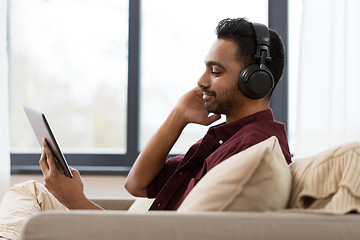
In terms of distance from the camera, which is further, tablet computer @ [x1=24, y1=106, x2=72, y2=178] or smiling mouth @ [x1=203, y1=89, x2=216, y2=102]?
smiling mouth @ [x1=203, y1=89, x2=216, y2=102]

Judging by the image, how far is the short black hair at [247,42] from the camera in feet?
4.90

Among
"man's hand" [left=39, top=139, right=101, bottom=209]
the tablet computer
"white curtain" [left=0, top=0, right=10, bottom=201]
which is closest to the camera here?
the tablet computer

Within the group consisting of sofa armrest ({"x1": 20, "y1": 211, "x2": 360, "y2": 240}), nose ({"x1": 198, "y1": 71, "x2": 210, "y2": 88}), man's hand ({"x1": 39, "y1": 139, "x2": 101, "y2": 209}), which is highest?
nose ({"x1": 198, "y1": 71, "x2": 210, "y2": 88})

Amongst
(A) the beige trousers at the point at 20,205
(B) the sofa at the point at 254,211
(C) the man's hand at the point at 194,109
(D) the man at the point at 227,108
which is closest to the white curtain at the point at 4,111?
(A) the beige trousers at the point at 20,205

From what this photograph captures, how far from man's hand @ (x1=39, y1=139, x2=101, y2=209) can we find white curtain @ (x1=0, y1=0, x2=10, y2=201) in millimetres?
1209

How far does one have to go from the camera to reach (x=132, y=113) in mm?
2936

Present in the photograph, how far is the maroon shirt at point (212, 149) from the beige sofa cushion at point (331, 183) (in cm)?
32

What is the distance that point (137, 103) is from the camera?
2.93 m

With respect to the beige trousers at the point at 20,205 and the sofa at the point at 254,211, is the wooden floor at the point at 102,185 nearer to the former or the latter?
the beige trousers at the point at 20,205

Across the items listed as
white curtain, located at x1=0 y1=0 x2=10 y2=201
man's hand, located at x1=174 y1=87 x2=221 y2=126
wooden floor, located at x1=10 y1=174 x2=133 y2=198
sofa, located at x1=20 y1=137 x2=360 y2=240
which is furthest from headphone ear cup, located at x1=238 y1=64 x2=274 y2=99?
white curtain, located at x1=0 y1=0 x2=10 y2=201

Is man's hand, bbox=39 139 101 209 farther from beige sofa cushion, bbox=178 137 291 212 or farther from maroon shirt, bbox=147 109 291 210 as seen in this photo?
beige sofa cushion, bbox=178 137 291 212

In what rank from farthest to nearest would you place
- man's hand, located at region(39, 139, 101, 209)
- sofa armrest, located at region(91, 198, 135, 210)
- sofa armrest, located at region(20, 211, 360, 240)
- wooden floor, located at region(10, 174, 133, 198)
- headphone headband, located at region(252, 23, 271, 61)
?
wooden floor, located at region(10, 174, 133, 198)
sofa armrest, located at region(91, 198, 135, 210)
man's hand, located at region(39, 139, 101, 209)
headphone headband, located at region(252, 23, 271, 61)
sofa armrest, located at region(20, 211, 360, 240)

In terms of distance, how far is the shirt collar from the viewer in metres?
1.48

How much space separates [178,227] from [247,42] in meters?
0.80
